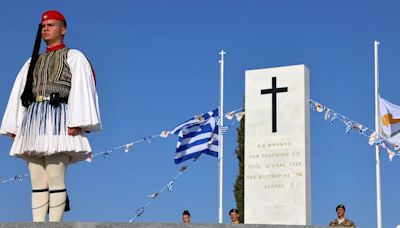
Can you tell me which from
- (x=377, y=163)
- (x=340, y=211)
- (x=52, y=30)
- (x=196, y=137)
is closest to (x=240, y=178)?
(x=196, y=137)

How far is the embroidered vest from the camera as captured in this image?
7.62 m

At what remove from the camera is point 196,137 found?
749 inches

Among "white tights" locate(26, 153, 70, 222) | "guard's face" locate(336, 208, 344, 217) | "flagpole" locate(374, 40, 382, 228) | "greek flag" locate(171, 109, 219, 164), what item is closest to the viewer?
"white tights" locate(26, 153, 70, 222)

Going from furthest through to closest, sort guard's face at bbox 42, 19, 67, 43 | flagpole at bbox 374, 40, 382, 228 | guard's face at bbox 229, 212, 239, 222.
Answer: flagpole at bbox 374, 40, 382, 228, guard's face at bbox 229, 212, 239, 222, guard's face at bbox 42, 19, 67, 43

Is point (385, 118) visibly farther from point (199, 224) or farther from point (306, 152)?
point (199, 224)

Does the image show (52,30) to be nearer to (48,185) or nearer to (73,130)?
(73,130)

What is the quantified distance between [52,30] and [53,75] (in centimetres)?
48

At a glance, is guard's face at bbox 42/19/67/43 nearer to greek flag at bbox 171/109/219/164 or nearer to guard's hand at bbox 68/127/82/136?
guard's hand at bbox 68/127/82/136

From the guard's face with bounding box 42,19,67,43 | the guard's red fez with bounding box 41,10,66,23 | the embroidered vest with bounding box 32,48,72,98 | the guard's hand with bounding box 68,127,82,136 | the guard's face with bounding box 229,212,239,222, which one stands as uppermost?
the guard's red fez with bounding box 41,10,66,23

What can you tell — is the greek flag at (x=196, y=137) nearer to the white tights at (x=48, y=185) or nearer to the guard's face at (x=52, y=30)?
the guard's face at (x=52, y=30)

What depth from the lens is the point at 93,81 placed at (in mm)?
7777

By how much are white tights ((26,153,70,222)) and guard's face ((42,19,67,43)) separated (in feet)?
3.95

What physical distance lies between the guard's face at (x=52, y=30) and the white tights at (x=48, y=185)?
120 centimetres

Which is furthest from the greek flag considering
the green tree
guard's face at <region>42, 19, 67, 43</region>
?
guard's face at <region>42, 19, 67, 43</region>
